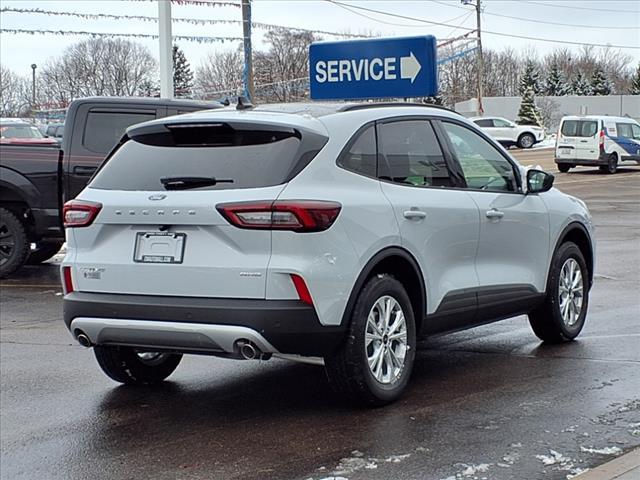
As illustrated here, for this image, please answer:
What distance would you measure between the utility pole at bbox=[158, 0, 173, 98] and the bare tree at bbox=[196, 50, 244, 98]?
41.1 m

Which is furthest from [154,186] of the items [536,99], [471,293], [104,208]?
[536,99]

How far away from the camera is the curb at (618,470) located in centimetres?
461

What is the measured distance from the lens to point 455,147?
280 inches

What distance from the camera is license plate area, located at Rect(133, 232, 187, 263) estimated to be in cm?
587

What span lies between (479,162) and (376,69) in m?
5.45

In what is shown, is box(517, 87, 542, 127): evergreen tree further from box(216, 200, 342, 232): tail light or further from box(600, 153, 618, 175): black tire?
box(216, 200, 342, 232): tail light

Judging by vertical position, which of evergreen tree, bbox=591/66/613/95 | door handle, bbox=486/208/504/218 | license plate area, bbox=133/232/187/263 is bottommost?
license plate area, bbox=133/232/187/263

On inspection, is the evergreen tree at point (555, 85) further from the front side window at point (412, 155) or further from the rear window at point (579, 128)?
the front side window at point (412, 155)

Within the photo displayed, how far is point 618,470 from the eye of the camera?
Result: 4.72m

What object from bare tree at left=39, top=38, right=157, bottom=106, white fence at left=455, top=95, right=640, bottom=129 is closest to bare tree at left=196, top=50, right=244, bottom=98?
bare tree at left=39, top=38, right=157, bottom=106

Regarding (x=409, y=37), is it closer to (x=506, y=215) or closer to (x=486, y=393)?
(x=506, y=215)

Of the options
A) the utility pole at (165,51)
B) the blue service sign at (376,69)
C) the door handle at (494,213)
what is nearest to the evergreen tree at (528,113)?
the utility pole at (165,51)

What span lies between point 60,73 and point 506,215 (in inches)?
3053

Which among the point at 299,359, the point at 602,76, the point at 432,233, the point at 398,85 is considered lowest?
the point at 299,359
